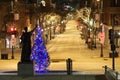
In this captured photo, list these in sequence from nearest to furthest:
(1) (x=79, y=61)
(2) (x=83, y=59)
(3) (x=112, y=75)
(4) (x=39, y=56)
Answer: (3) (x=112, y=75) → (4) (x=39, y=56) → (1) (x=79, y=61) → (2) (x=83, y=59)

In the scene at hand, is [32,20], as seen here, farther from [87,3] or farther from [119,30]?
[87,3]

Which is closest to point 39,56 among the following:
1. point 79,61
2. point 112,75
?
point 112,75

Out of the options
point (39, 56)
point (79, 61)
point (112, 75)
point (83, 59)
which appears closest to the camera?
point (112, 75)

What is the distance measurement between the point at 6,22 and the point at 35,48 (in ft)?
148

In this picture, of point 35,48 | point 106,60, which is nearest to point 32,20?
point 106,60

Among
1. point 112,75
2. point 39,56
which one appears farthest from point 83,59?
point 112,75

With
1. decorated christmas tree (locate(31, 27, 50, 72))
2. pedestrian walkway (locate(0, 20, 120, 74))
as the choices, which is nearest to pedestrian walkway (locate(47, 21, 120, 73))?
pedestrian walkway (locate(0, 20, 120, 74))

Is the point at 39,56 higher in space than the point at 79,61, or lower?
higher

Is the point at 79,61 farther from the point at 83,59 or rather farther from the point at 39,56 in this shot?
the point at 39,56

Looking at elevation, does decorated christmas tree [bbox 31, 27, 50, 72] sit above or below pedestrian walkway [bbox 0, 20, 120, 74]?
above

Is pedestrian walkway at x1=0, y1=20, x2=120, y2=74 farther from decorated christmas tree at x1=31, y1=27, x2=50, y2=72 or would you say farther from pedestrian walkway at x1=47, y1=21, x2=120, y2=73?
decorated christmas tree at x1=31, y1=27, x2=50, y2=72

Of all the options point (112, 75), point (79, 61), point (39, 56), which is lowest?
point (79, 61)

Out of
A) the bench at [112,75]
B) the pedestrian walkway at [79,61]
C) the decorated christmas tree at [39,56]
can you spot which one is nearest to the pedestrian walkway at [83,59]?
the pedestrian walkway at [79,61]

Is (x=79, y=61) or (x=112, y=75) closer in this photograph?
(x=112, y=75)
